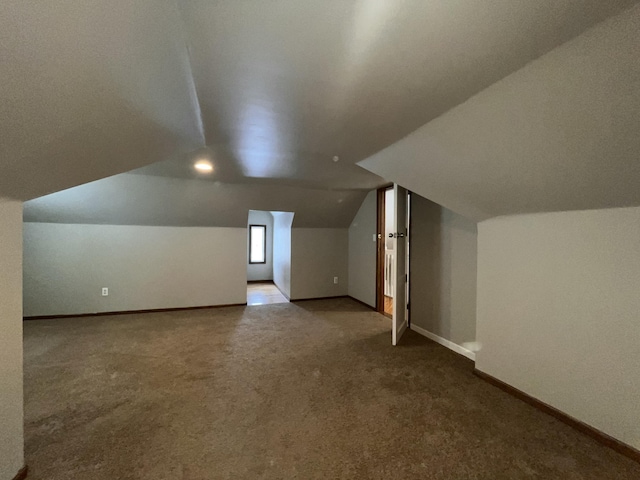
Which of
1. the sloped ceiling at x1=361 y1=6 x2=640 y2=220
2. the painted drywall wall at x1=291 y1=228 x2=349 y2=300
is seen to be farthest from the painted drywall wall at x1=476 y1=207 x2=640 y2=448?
the painted drywall wall at x1=291 y1=228 x2=349 y2=300

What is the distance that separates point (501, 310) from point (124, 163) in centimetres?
306

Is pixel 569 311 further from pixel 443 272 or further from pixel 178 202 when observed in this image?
pixel 178 202

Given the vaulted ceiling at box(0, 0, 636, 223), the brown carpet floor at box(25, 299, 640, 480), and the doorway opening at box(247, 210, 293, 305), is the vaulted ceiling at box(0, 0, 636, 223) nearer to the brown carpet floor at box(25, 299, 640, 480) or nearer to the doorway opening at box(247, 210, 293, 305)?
the brown carpet floor at box(25, 299, 640, 480)

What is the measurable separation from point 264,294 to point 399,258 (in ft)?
11.8

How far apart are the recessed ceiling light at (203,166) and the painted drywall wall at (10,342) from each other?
1.72m

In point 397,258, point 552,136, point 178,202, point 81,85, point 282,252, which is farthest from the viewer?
point 282,252

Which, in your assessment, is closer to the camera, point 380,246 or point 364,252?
point 380,246

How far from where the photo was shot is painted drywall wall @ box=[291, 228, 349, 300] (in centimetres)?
529

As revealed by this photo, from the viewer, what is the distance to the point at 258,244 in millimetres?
7336

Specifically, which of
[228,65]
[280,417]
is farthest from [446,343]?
[228,65]

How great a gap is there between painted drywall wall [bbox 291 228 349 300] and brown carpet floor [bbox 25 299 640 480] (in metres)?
2.17

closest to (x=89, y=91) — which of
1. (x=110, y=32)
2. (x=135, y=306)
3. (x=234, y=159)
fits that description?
(x=110, y=32)

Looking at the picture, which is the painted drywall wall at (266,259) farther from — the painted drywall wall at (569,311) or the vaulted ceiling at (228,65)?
the painted drywall wall at (569,311)

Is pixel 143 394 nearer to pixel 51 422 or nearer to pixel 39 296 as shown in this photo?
pixel 51 422
